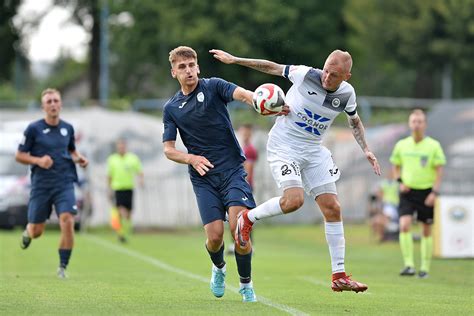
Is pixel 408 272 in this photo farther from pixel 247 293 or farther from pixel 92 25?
pixel 92 25

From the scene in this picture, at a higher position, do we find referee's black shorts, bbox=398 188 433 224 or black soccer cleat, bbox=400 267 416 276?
referee's black shorts, bbox=398 188 433 224

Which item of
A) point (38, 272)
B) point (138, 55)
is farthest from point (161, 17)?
point (38, 272)

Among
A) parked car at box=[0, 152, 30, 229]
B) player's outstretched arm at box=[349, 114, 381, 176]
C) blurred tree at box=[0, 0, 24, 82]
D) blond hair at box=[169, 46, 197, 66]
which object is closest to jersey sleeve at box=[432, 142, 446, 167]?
player's outstretched arm at box=[349, 114, 381, 176]

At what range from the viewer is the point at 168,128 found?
11.8 m

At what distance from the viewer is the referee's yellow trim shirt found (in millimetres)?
16922

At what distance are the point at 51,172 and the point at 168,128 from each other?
13.8 ft

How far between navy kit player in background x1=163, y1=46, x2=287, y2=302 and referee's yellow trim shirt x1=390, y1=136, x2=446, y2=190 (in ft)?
18.7

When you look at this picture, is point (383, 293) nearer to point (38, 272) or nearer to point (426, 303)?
point (426, 303)

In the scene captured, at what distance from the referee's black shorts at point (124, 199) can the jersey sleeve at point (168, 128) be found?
15844mm

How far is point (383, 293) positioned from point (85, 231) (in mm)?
19776

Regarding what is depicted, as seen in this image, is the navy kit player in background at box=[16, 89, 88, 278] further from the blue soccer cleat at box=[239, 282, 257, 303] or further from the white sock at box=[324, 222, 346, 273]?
the white sock at box=[324, 222, 346, 273]

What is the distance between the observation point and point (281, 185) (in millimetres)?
11742

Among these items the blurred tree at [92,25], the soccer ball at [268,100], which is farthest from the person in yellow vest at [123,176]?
the blurred tree at [92,25]

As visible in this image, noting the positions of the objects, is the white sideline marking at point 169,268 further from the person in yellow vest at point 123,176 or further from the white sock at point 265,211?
the person in yellow vest at point 123,176
